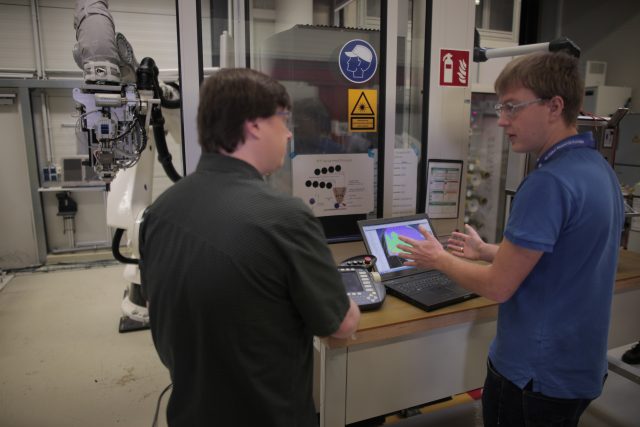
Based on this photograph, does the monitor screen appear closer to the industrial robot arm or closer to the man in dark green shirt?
the man in dark green shirt

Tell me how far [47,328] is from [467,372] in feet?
10.5

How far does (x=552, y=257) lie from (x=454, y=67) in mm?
1498

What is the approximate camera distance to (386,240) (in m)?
1.73

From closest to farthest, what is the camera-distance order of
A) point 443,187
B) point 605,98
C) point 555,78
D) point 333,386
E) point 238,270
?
point 238,270, point 555,78, point 333,386, point 443,187, point 605,98

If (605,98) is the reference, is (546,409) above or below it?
below

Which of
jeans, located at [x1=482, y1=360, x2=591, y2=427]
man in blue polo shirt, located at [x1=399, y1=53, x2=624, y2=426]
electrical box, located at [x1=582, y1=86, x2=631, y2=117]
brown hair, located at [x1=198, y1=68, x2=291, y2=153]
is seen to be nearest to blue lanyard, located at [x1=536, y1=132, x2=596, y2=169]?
man in blue polo shirt, located at [x1=399, y1=53, x2=624, y2=426]

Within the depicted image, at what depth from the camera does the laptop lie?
1.57m

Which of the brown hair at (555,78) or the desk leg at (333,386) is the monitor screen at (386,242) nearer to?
the desk leg at (333,386)

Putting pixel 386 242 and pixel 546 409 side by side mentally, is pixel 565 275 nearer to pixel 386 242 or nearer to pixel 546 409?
pixel 546 409

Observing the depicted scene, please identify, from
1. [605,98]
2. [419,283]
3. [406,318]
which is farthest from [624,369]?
[605,98]

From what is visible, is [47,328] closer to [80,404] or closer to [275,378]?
[80,404]

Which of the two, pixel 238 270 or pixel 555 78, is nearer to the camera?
pixel 238 270

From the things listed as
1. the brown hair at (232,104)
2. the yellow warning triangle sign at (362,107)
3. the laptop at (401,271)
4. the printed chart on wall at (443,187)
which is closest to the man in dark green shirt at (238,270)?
the brown hair at (232,104)

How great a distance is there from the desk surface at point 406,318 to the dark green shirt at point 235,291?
0.43 metres
